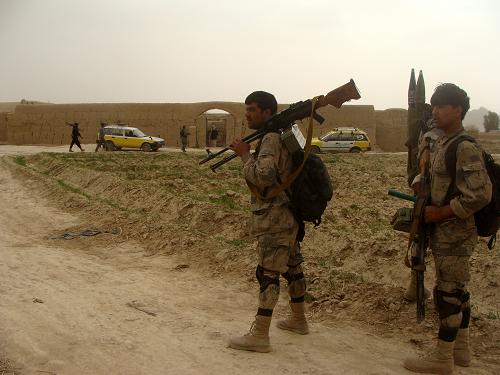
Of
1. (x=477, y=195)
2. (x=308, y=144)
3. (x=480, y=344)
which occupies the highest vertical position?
(x=308, y=144)

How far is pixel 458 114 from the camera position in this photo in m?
3.17

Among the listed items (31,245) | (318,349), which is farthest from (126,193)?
(318,349)

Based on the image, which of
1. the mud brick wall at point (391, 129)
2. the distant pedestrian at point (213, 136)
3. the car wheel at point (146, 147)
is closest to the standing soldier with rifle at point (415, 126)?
the car wheel at point (146, 147)

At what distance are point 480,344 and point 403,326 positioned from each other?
56 cm

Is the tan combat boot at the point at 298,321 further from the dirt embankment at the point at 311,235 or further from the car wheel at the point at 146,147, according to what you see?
the car wheel at the point at 146,147

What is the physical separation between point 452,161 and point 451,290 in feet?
2.49

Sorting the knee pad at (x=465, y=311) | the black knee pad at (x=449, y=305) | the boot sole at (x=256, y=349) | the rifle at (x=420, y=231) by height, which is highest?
the rifle at (x=420, y=231)

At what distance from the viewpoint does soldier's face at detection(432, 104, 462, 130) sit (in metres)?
3.15

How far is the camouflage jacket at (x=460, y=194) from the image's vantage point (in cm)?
296

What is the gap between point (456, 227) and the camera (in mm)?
3111

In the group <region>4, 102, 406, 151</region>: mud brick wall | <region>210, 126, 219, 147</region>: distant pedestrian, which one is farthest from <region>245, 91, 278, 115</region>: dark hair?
<region>210, 126, 219, 147</region>: distant pedestrian

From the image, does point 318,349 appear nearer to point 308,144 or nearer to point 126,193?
point 308,144

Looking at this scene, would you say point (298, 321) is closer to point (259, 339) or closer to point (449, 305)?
point (259, 339)

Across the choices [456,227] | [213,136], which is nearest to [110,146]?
[213,136]
